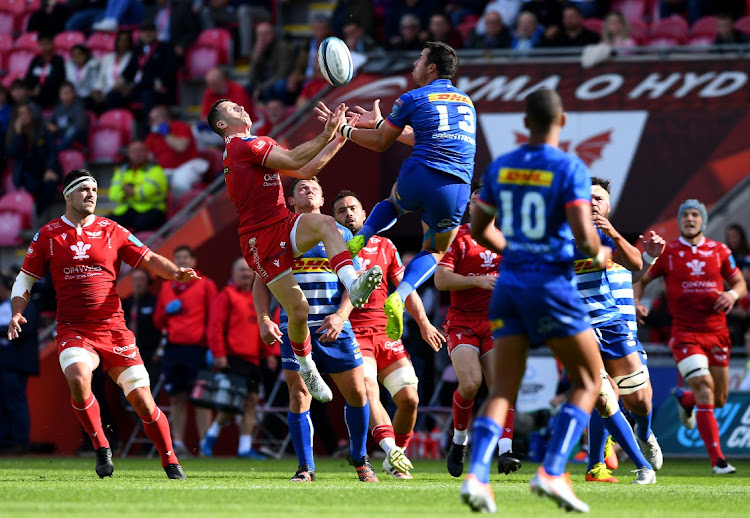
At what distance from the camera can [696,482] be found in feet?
35.5

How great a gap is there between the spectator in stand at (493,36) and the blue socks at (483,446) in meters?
11.6

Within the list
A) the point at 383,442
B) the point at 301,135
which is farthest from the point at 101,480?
the point at 301,135

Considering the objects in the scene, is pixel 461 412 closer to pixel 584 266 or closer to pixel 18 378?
pixel 584 266

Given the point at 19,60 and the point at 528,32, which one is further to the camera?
the point at 19,60

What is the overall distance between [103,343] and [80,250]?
0.84 meters

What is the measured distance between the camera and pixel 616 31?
17375 millimetres

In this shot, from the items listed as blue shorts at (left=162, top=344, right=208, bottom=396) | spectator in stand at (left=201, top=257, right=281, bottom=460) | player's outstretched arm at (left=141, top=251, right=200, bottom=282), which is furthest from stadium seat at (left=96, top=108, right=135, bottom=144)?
player's outstretched arm at (left=141, top=251, right=200, bottom=282)

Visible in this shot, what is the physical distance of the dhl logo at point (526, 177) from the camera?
23.4 feet

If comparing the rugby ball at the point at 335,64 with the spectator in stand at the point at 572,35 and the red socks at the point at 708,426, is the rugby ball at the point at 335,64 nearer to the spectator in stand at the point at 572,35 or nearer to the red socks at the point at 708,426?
the red socks at the point at 708,426

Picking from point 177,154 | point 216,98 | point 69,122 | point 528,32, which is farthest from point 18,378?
point 528,32

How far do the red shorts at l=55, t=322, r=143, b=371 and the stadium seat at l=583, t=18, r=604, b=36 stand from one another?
10.4 m

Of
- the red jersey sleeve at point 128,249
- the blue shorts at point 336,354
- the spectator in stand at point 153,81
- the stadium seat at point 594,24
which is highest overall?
the stadium seat at point 594,24

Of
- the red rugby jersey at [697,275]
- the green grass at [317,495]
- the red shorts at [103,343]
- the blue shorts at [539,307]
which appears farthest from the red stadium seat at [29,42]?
the blue shorts at [539,307]

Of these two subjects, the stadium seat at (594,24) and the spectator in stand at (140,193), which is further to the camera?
the stadium seat at (594,24)
